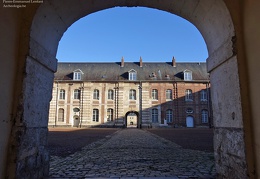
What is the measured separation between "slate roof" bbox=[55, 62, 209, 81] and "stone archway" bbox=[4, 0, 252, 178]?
26380 mm

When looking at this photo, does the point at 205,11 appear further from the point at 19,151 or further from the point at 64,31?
the point at 19,151

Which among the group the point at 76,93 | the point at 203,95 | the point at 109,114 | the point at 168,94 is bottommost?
the point at 109,114

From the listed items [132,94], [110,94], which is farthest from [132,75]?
[110,94]

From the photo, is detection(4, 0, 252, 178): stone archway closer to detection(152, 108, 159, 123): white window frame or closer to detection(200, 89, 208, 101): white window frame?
detection(152, 108, 159, 123): white window frame

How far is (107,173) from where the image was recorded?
3.87 m

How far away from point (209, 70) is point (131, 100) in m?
25.8

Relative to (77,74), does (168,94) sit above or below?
below

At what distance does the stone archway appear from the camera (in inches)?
111

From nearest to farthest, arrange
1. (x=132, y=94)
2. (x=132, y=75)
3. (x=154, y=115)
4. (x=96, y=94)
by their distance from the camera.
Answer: (x=154, y=115)
(x=132, y=94)
(x=96, y=94)
(x=132, y=75)

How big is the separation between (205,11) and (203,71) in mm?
29879

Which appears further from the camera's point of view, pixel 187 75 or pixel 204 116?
pixel 187 75

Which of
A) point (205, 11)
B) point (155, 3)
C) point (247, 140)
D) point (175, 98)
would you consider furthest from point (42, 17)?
point (175, 98)

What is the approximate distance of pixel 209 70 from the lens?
3.80 m

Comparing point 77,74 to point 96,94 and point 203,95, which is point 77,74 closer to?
point 96,94
